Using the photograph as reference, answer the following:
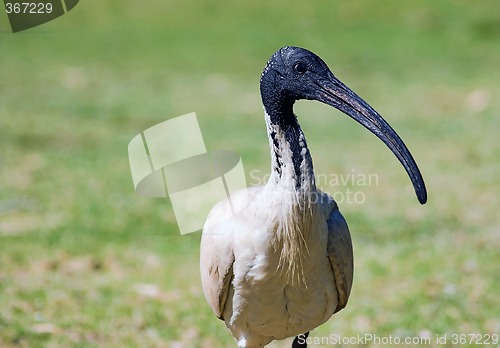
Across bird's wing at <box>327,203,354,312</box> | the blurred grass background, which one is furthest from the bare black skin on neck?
the blurred grass background

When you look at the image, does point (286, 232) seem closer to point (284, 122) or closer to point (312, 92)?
point (284, 122)

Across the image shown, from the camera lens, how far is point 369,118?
3.68 meters

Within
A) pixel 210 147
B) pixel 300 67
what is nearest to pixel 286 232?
pixel 300 67

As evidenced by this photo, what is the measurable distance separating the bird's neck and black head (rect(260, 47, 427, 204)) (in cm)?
4

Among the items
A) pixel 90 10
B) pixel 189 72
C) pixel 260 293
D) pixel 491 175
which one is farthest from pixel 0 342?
pixel 90 10

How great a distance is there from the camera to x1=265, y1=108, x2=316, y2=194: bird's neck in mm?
3693

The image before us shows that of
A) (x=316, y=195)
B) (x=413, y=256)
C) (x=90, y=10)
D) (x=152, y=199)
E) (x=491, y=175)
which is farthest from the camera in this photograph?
(x=90, y=10)

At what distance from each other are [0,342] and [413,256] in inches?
133

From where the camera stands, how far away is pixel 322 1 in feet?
62.6

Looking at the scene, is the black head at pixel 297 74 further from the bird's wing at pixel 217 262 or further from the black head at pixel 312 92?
the bird's wing at pixel 217 262

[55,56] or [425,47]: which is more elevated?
[55,56]

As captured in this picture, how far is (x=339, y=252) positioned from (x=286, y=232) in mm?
400

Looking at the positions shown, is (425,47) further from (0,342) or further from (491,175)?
(0,342)

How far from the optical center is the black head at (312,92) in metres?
3.66
